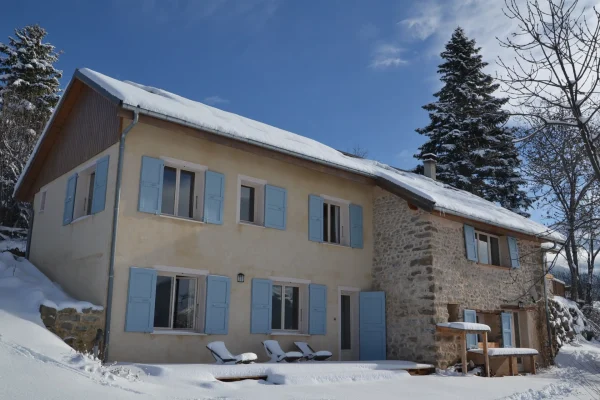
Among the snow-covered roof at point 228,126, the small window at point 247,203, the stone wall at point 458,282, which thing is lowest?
the stone wall at point 458,282

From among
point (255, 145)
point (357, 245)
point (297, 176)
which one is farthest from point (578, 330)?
point (255, 145)

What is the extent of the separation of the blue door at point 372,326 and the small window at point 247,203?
135 inches

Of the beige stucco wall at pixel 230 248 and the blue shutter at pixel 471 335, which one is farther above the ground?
the beige stucco wall at pixel 230 248

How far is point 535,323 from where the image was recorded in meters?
15.3

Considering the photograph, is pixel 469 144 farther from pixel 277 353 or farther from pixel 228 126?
pixel 277 353

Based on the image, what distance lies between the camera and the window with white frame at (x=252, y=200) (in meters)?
11.4

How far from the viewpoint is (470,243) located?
522 inches

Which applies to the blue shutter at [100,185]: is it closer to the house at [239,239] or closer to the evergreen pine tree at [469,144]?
the house at [239,239]

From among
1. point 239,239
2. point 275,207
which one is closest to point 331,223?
point 275,207

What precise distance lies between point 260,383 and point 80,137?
6845 mm

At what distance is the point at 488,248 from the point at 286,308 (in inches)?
247

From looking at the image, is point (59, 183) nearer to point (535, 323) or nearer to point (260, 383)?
point (260, 383)

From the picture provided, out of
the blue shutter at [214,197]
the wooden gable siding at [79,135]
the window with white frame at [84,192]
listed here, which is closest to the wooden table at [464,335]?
the blue shutter at [214,197]

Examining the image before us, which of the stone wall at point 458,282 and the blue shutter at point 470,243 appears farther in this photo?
the blue shutter at point 470,243
